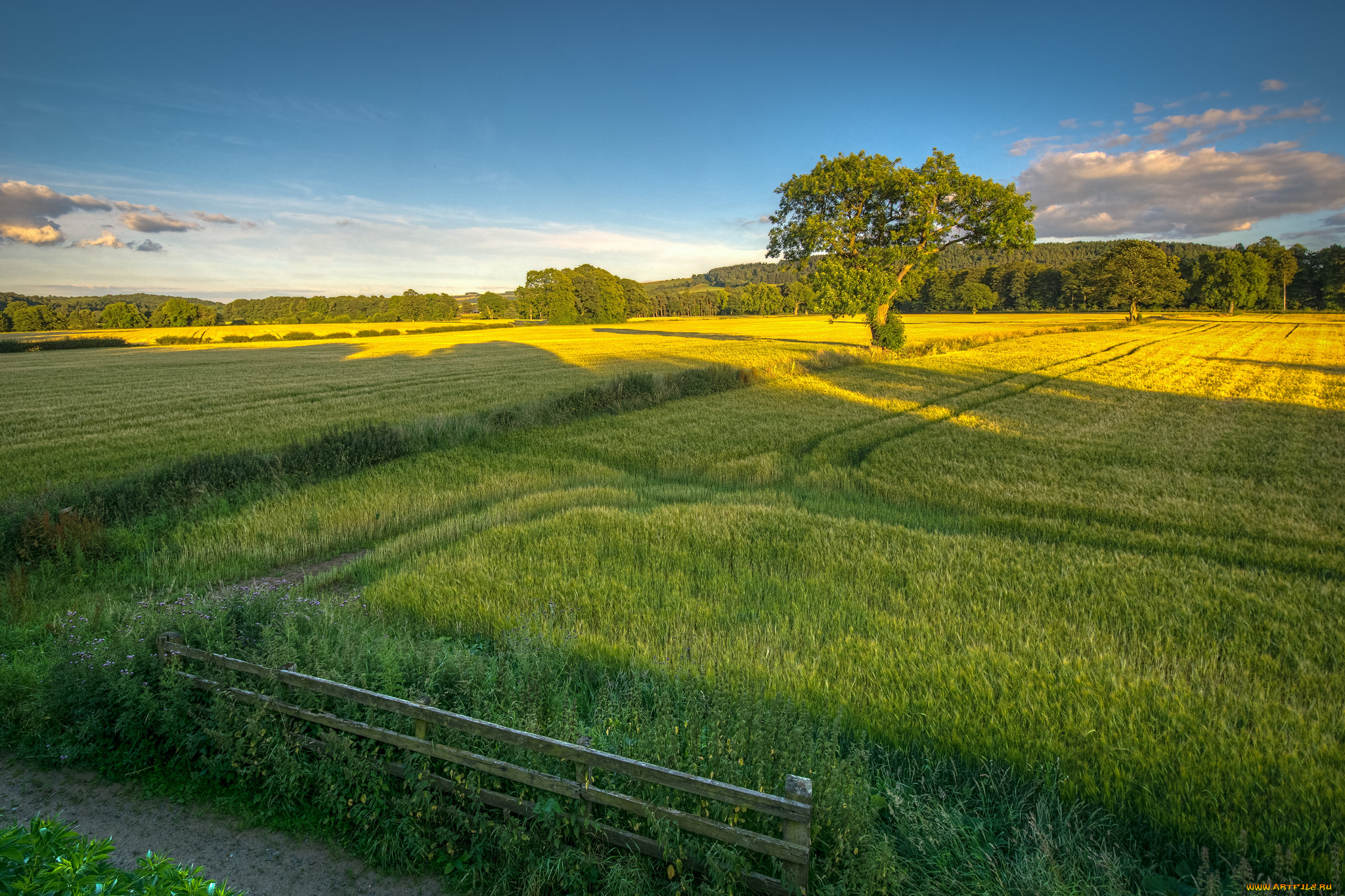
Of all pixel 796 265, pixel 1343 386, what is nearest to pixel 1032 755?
pixel 1343 386

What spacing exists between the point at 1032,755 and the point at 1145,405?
23.0m

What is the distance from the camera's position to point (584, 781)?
374cm

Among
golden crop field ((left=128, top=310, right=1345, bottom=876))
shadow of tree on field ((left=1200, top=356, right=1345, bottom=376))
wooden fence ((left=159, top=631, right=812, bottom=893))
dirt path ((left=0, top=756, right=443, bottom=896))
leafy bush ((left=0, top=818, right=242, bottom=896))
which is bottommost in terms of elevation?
dirt path ((left=0, top=756, right=443, bottom=896))

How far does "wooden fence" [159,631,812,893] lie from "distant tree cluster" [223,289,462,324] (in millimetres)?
117158

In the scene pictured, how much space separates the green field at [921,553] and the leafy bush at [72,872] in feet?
12.5

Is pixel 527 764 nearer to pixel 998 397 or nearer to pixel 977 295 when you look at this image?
pixel 998 397

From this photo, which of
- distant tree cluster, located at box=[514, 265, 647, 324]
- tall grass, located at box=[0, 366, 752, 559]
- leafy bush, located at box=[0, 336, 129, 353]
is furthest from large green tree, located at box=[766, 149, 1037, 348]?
distant tree cluster, located at box=[514, 265, 647, 324]

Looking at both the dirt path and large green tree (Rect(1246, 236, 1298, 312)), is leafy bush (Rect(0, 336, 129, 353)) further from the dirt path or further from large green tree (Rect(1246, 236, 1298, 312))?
large green tree (Rect(1246, 236, 1298, 312))

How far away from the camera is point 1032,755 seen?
14.6ft

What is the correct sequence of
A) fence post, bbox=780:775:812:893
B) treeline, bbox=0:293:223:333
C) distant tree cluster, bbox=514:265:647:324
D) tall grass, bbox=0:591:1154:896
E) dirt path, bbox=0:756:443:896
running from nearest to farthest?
fence post, bbox=780:775:812:893
tall grass, bbox=0:591:1154:896
dirt path, bbox=0:756:443:896
treeline, bbox=0:293:223:333
distant tree cluster, bbox=514:265:647:324

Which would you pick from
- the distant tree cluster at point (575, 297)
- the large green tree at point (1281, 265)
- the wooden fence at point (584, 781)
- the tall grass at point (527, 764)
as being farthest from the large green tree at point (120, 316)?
the large green tree at point (1281, 265)

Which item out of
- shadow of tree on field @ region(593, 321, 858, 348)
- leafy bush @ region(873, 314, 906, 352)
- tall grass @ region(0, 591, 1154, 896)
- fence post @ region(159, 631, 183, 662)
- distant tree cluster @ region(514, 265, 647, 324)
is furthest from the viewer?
distant tree cluster @ region(514, 265, 647, 324)

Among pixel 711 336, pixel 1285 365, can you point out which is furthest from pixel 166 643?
pixel 711 336

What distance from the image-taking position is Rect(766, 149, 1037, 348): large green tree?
36.9 meters
